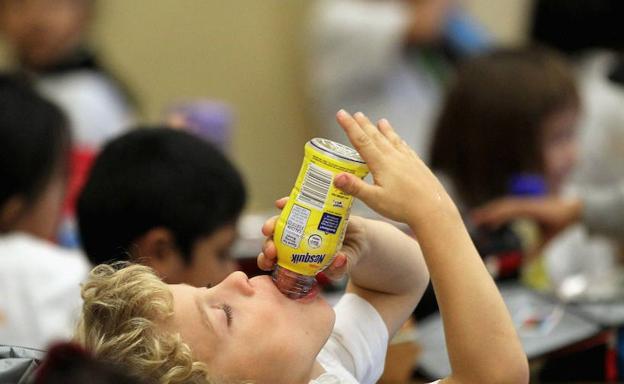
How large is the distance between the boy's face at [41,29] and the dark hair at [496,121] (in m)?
1.18

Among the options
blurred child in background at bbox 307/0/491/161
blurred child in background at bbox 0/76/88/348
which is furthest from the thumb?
blurred child in background at bbox 307/0/491/161

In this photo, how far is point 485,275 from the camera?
1.04m

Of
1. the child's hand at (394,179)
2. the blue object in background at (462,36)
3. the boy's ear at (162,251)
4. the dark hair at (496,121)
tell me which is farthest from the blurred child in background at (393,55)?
the child's hand at (394,179)

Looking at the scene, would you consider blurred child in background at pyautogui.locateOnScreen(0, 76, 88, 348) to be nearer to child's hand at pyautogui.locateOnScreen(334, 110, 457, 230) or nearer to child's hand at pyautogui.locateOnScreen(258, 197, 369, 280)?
child's hand at pyautogui.locateOnScreen(258, 197, 369, 280)

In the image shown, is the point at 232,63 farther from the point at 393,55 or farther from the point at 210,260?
Result: the point at 210,260

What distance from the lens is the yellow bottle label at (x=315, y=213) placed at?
973 millimetres

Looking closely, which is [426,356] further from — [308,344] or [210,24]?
[210,24]

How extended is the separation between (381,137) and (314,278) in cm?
17

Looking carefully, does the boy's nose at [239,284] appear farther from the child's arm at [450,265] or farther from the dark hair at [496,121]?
the dark hair at [496,121]

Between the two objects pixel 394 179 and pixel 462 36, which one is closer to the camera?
pixel 394 179

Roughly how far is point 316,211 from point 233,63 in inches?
106

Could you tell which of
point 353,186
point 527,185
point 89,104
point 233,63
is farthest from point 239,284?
point 233,63

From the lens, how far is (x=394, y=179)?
3.35 feet

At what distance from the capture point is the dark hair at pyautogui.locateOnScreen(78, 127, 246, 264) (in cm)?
150
